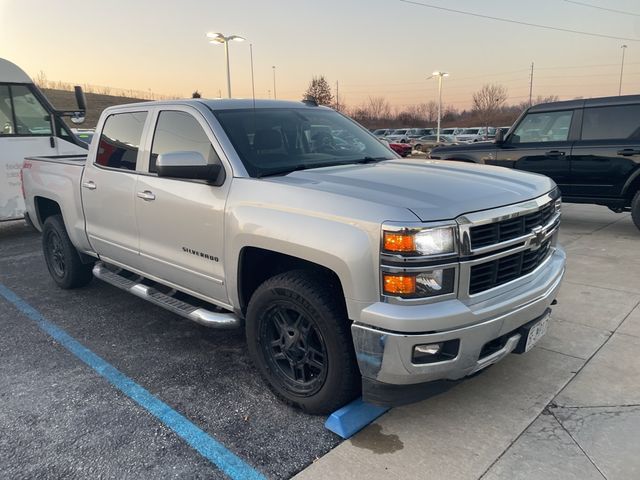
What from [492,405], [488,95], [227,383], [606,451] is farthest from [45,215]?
[488,95]

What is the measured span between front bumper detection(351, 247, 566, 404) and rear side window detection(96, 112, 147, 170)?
2649mm

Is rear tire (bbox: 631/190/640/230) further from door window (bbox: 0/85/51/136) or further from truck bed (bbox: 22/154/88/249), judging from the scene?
door window (bbox: 0/85/51/136)

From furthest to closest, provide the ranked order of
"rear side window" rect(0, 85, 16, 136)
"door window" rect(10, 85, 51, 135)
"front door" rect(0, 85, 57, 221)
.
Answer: "door window" rect(10, 85, 51, 135), "rear side window" rect(0, 85, 16, 136), "front door" rect(0, 85, 57, 221)

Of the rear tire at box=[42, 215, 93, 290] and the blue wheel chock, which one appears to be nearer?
the blue wheel chock

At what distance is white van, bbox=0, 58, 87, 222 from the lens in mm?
8438

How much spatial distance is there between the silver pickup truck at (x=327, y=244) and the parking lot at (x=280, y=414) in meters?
0.33

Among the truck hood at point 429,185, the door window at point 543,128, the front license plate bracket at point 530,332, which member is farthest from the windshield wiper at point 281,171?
the door window at point 543,128

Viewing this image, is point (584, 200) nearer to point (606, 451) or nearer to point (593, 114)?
point (593, 114)

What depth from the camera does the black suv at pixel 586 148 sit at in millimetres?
7492

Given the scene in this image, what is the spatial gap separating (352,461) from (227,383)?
3.92 ft

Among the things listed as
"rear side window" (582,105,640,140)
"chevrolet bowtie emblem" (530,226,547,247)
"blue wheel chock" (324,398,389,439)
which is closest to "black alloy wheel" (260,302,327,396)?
"blue wheel chock" (324,398,389,439)

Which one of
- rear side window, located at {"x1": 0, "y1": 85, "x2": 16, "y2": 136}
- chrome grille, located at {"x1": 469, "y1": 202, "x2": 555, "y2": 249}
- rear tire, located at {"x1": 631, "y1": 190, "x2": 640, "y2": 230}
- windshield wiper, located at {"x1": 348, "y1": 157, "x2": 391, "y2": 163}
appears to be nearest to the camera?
chrome grille, located at {"x1": 469, "y1": 202, "x2": 555, "y2": 249}

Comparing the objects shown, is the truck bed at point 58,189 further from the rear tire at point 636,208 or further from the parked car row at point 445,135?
the parked car row at point 445,135

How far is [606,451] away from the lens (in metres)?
2.67
